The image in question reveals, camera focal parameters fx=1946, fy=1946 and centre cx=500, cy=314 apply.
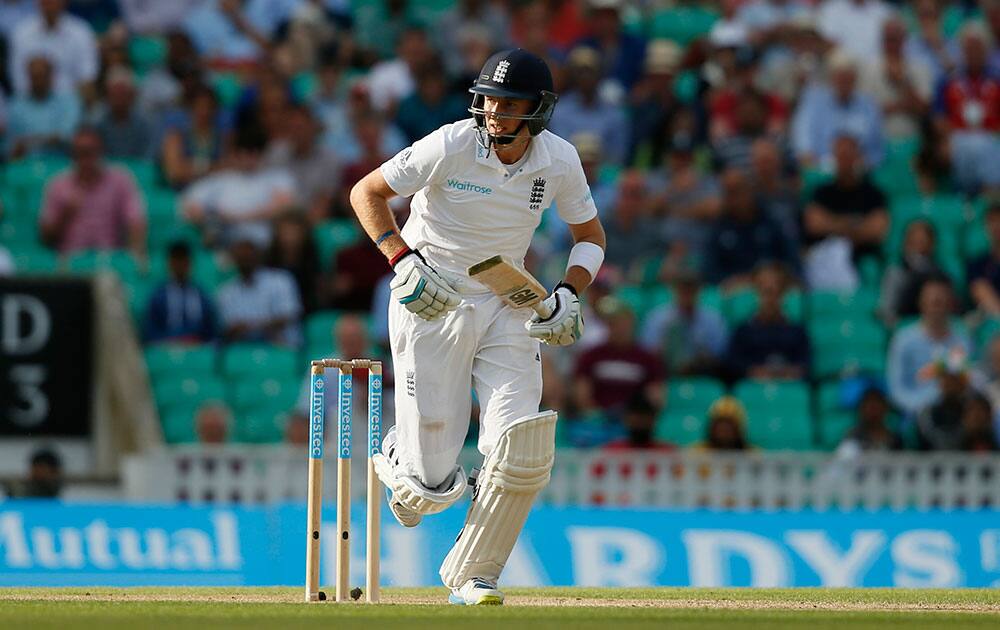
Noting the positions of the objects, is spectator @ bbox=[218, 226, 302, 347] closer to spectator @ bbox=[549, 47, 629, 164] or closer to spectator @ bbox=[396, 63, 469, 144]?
spectator @ bbox=[396, 63, 469, 144]

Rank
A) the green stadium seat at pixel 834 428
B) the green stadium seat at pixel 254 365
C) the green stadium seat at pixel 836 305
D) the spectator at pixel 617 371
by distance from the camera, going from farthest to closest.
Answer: the green stadium seat at pixel 836 305 < the green stadium seat at pixel 834 428 < the green stadium seat at pixel 254 365 < the spectator at pixel 617 371

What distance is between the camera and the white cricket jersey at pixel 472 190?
6.69 m

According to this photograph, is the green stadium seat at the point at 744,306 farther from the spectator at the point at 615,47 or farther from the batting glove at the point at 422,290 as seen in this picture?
the batting glove at the point at 422,290

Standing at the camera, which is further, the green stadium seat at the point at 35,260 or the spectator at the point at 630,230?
the spectator at the point at 630,230

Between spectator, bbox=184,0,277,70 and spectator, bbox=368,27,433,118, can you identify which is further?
spectator, bbox=184,0,277,70

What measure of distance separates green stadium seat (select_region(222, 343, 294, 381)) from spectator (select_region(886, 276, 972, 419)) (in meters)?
3.79

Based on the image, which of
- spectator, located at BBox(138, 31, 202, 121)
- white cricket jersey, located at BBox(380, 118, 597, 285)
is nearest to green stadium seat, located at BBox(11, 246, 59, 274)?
spectator, located at BBox(138, 31, 202, 121)

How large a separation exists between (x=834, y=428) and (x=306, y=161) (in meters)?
3.98

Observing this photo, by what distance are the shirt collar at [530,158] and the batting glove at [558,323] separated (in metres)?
0.45

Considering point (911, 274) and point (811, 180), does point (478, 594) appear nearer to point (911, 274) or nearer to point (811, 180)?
point (911, 274)

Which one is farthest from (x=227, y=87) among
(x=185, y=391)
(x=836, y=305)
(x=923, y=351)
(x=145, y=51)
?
(x=923, y=351)

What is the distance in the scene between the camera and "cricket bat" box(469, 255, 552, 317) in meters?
6.50

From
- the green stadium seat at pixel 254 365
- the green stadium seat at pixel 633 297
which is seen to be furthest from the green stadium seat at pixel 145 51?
the green stadium seat at pixel 633 297

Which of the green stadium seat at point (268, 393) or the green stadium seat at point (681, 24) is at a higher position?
the green stadium seat at point (681, 24)
